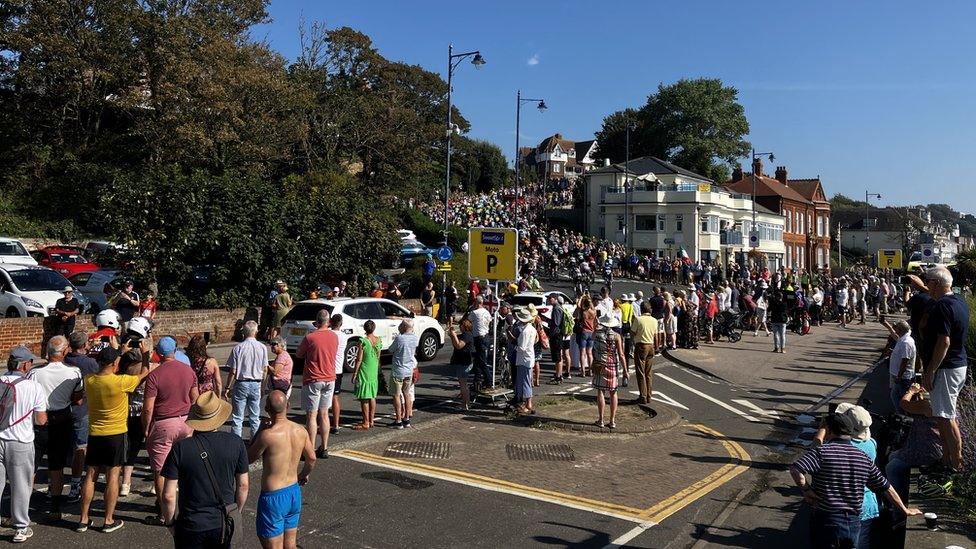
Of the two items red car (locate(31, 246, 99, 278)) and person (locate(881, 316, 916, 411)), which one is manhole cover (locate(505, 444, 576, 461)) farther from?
red car (locate(31, 246, 99, 278))

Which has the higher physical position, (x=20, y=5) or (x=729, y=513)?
(x=20, y=5)

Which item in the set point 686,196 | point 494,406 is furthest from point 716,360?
point 686,196

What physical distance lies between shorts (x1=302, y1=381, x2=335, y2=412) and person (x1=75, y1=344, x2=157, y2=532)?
2.66m

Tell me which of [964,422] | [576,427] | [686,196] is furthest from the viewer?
[686,196]

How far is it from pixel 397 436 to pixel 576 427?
276 centimetres

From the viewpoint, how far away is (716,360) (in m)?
18.8

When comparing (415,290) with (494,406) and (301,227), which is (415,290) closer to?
(301,227)

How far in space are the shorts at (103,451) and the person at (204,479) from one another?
1.99 metres

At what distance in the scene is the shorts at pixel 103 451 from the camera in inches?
269

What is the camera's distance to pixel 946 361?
6.99 meters

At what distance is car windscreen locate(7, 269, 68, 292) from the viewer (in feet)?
63.0

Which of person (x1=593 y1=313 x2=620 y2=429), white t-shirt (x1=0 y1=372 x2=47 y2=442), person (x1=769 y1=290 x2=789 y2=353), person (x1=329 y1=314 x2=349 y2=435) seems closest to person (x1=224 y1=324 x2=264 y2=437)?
person (x1=329 y1=314 x2=349 y2=435)

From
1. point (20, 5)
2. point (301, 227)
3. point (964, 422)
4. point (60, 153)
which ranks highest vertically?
point (20, 5)

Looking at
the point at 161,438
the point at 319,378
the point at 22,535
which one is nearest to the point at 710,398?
the point at 319,378
